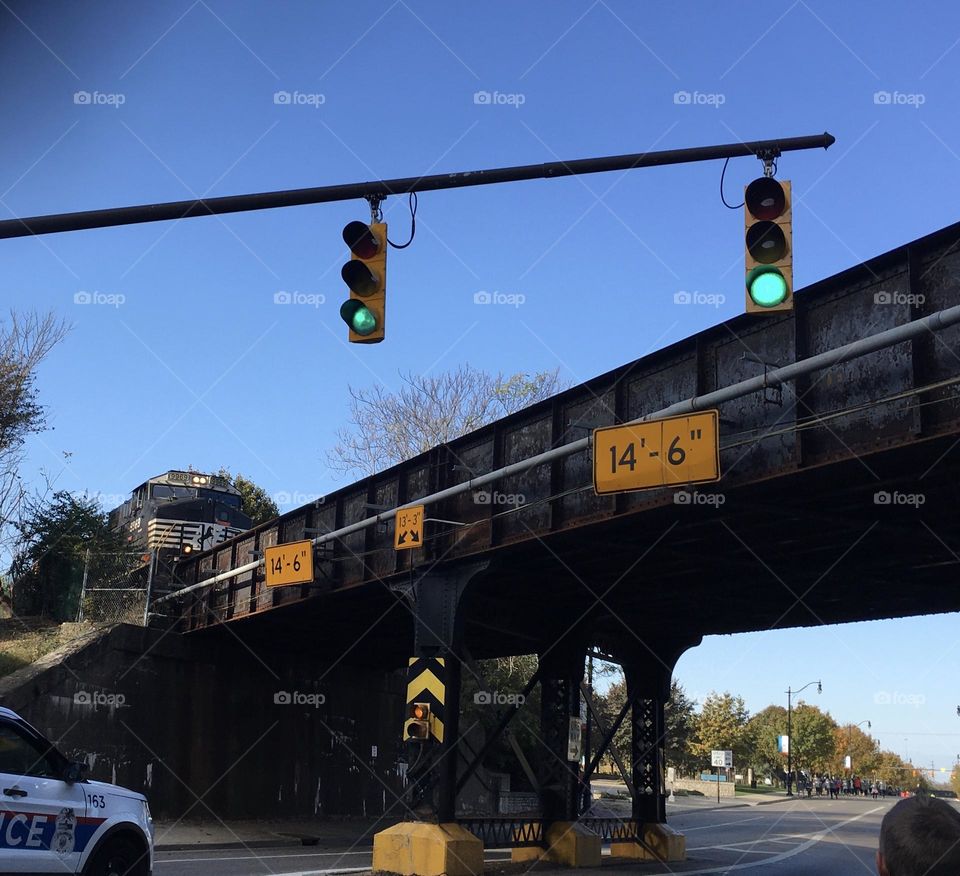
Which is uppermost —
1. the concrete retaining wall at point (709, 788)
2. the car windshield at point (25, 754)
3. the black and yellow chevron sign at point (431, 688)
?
the black and yellow chevron sign at point (431, 688)

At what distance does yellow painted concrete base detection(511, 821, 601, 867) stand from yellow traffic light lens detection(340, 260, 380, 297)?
15670 millimetres

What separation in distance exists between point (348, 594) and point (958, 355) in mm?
15077

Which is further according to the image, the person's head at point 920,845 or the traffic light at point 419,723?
the traffic light at point 419,723

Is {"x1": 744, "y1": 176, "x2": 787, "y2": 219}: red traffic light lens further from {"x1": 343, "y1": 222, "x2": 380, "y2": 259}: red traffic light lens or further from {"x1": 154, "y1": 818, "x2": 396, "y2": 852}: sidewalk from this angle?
{"x1": 154, "y1": 818, "x2": 396, "y2": 852}: sidewalk

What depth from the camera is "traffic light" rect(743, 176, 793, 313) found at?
812 centimetres

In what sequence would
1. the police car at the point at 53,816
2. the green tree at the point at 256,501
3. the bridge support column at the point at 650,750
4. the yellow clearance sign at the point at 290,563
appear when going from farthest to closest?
the green tree at the point at 256,501
the bridge support column at the point at 650,750
the yellow clearance sign at the point at 290,563
the police car at the point at 53,816

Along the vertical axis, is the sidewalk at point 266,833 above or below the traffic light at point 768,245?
below

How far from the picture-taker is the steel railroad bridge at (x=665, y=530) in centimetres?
1297

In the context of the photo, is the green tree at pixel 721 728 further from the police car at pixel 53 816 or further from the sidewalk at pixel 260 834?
the police car at pixel 53 816

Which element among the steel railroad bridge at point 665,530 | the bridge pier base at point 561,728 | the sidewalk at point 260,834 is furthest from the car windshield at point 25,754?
the bridge pier base at point 561,728

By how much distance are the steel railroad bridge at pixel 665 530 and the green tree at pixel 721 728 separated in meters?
64.7

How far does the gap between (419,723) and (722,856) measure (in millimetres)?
10200

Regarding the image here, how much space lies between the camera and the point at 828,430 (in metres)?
13.3

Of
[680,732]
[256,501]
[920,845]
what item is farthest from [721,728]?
[920,845]
